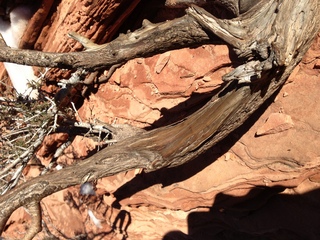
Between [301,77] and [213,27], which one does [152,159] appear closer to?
[213,27]

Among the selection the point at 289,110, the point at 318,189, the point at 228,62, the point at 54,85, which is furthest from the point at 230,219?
the point at 54,85

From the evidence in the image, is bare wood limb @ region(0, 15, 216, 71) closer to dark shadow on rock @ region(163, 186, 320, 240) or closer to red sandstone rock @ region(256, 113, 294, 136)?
red sandstone rock @ region(256, 113, 294, 136)

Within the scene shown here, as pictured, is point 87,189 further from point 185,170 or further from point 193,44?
point 193,44

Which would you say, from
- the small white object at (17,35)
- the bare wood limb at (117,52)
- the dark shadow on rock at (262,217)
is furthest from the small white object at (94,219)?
the bare wood limb at (117,52)

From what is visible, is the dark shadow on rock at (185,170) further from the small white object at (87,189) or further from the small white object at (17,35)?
the small white object at (17,35)

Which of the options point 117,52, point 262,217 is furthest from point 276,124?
point 117,52

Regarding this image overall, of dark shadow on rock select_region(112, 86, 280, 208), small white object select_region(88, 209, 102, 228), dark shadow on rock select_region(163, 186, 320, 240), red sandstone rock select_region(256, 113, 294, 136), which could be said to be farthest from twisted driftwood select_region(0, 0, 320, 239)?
small white object select_region(88, 209, 102, 228)
